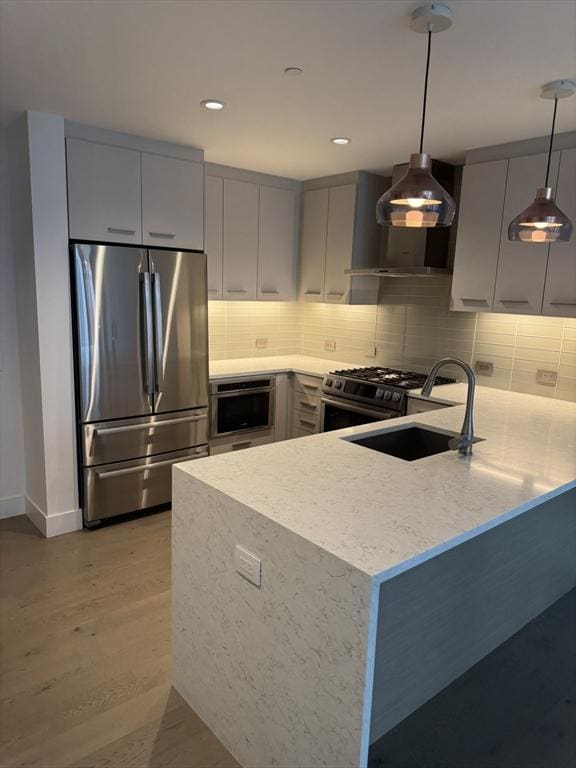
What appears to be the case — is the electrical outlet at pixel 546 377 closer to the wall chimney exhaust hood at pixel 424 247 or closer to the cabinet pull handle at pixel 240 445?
the wall chimney exhaust hood at pixel 424 247

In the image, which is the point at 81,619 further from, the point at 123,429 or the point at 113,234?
the point at 113,234

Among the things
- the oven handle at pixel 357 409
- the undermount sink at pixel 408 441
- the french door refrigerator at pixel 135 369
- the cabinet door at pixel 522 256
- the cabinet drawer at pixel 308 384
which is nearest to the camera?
the undermount sink at pixel 408 441

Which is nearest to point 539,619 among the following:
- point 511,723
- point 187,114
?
point 511,723

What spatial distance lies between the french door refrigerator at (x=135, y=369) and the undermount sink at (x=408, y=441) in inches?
65.8

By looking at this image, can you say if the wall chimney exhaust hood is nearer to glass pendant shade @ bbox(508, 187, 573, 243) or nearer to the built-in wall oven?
the built-in wall oven

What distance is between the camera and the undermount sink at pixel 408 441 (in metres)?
2.43

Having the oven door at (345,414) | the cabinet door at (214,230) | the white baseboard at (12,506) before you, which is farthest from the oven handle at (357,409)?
the white baseboard at (12,506)

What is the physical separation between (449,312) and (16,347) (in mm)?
3022

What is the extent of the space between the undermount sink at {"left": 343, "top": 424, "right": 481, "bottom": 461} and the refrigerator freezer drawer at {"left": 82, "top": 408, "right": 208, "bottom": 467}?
1.69m

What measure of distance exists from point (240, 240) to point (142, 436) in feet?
5.73

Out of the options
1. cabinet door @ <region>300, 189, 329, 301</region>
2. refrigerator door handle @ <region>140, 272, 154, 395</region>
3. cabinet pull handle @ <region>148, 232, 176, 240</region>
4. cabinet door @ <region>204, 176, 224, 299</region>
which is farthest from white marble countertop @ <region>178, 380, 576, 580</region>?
cabinet door @ <region>300, 189, 329, 301</region>

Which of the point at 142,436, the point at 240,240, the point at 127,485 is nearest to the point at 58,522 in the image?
the point at 127,485

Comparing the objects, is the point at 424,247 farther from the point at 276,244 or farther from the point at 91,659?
the point at 91,659

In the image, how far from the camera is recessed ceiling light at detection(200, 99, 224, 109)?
2627mm
